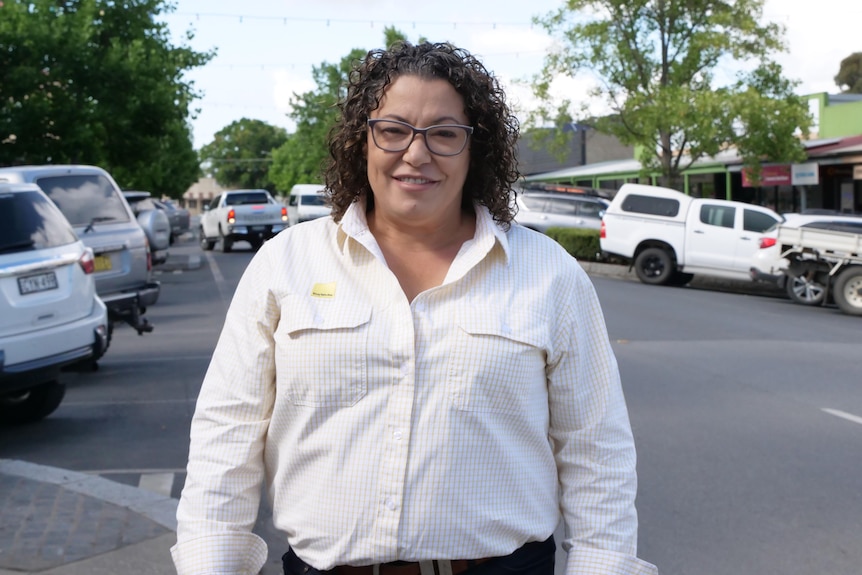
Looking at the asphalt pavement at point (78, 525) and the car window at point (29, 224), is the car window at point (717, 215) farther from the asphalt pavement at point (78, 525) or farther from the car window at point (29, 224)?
the asphalt pavement at point (78, 525)

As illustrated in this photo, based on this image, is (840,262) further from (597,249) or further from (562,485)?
(562,485)

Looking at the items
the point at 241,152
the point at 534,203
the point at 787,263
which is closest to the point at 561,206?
the point at 534,203

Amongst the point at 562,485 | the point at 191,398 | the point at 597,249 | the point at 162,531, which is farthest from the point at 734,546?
the point at 597,249

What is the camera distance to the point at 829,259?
16891 mm

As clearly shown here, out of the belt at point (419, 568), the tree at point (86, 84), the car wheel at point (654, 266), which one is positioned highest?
the tree at point (86, 84)

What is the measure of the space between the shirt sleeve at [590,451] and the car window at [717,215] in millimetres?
19042

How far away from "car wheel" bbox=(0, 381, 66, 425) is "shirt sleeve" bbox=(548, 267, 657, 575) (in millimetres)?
6981

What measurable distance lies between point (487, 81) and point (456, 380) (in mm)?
692

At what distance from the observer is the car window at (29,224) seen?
804 cm

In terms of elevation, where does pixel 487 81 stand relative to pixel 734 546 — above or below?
above

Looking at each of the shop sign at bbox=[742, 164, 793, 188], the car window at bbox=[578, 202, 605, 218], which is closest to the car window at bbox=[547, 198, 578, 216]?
the car window at bbox=[578, 202, 605, 218]

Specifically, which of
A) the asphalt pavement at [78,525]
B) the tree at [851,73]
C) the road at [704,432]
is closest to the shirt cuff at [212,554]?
the asphalt pavement at [78,525]

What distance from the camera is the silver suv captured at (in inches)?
444

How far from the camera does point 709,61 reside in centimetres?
2823
